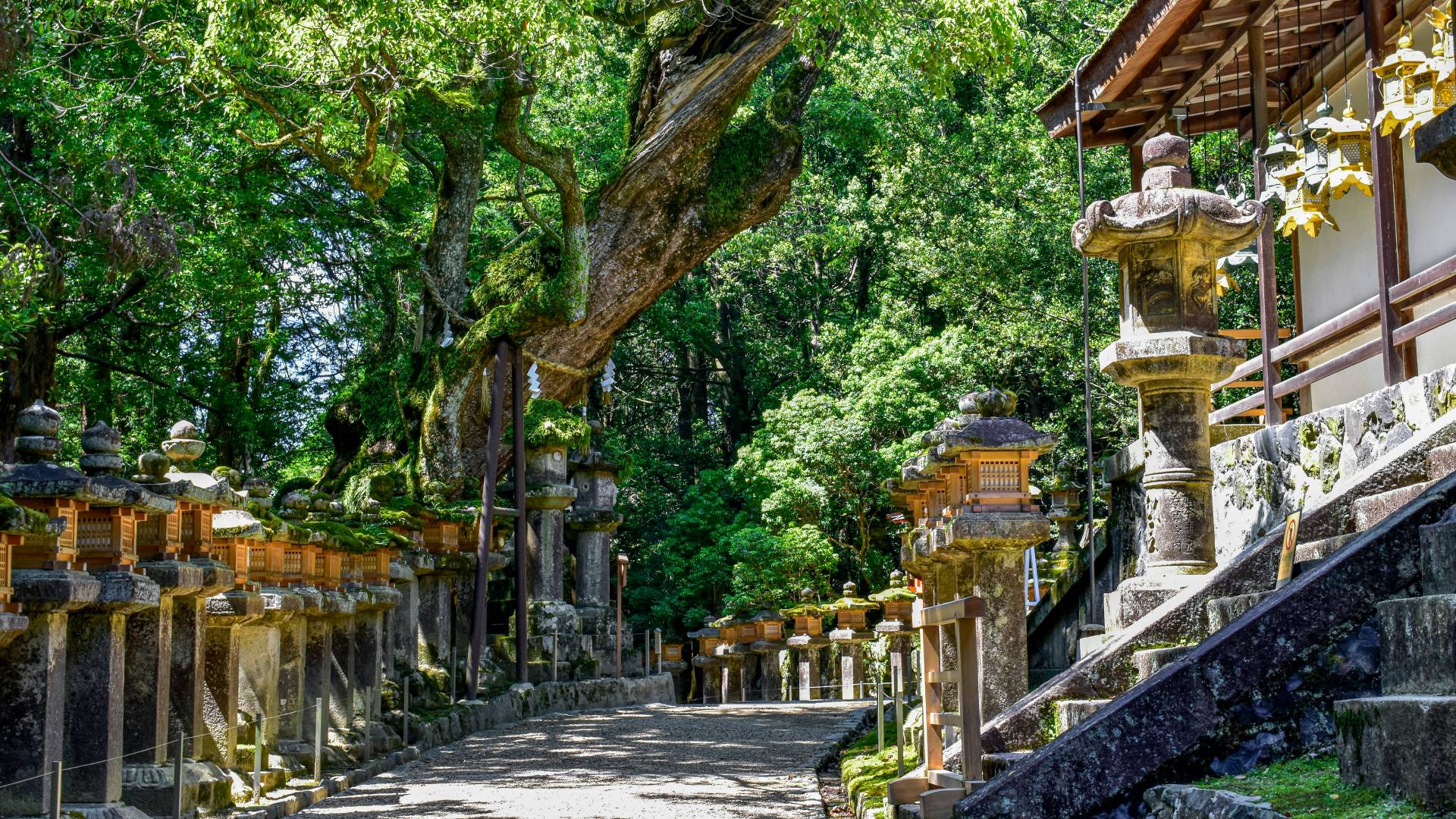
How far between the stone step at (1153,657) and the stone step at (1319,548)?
0.66m

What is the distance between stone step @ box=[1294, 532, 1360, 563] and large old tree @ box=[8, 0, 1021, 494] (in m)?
8.81

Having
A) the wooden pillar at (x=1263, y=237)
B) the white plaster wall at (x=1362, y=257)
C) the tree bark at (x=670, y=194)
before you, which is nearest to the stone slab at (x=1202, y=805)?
the wooden pillar at (x=1263, y=237)

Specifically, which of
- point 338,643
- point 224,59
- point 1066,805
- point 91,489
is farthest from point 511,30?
point 1066,805

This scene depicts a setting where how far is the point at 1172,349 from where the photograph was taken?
7930 millimetres

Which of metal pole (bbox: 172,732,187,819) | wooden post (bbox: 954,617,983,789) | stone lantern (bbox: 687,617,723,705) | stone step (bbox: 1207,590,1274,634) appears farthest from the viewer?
stone lantern (bbox: 687,617,723,705)

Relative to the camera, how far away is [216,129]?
1525cm

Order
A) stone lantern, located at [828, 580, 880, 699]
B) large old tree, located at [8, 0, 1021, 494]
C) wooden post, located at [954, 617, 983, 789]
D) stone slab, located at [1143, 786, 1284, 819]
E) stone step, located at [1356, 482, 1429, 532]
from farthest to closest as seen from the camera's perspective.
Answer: stone lantern, located at [828, 580, 880, 699] → large old tree, located at [8, 0, 1021, 494] → stone step, located at [1356, 482, 1429, 532] → wooden post, located at [954, 617, 983, 789] → stone slab, located at [1143, 786, 1284, 819]

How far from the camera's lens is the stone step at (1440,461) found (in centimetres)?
611

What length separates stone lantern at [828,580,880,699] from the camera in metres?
21.2

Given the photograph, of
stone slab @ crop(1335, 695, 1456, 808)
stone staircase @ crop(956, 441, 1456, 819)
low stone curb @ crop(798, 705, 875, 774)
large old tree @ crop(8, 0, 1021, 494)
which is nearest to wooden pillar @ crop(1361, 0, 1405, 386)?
stone staircase @ crop(956, 441, 1456, 819)

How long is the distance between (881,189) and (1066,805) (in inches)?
941

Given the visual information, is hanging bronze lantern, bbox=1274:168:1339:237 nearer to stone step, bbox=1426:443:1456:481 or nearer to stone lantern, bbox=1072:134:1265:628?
stone lantern, bbox=1072:134:1265:628

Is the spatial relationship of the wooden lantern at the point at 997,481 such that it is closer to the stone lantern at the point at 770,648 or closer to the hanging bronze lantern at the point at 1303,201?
the hanging bronze lantern at the point at 1303,201

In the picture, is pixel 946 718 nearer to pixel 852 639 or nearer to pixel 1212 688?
pixel 1212 688
